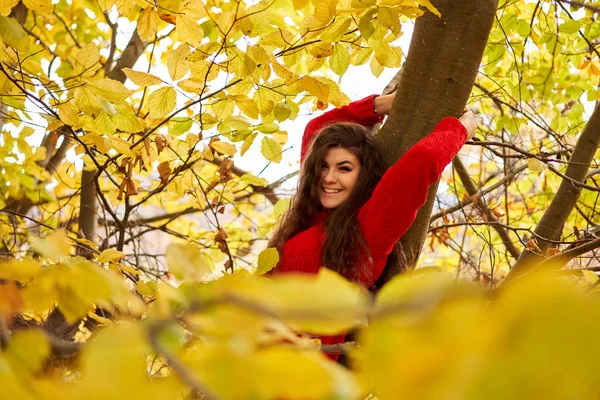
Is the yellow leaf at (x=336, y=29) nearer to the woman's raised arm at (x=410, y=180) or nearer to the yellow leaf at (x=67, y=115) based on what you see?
the woman's raised arm at (x=410, y=180)

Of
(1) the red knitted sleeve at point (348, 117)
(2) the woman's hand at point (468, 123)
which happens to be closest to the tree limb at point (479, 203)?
(1) the red knitted sleeve at point (348, 117)

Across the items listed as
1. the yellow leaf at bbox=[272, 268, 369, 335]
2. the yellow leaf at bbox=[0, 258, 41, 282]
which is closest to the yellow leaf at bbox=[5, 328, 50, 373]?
the yellow leaf at bbox=[0, 258, 41, 282]

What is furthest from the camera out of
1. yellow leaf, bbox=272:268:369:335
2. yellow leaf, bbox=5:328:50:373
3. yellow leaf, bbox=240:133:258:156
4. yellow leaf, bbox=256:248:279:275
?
yellow leaf, bbox=240:133:258:156

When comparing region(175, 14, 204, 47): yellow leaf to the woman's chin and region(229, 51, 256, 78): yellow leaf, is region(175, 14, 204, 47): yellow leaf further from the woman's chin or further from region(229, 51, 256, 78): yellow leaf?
the woman's chin

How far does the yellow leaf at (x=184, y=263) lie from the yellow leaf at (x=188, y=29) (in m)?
0.98

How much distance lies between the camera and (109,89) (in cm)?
155

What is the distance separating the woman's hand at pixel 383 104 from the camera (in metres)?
2.14

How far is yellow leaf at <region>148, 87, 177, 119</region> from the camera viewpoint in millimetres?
1729

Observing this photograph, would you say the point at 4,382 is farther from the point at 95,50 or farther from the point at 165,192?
the point at 165,192

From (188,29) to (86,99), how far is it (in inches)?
12.3

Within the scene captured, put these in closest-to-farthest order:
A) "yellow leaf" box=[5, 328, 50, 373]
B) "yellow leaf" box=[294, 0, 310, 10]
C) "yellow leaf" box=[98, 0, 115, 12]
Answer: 1. "yellow leaf" box=[5, 328, 50, 373]
2. "yellow leaf" box=[294, 0, 310, 10]
3. "yellow leaf" box=[98, 0, 115, 12]

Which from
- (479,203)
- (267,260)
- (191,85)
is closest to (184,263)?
(267,260)

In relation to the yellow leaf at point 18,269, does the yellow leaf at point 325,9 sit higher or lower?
higher

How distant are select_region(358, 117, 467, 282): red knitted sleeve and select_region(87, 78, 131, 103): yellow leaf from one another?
753mm
